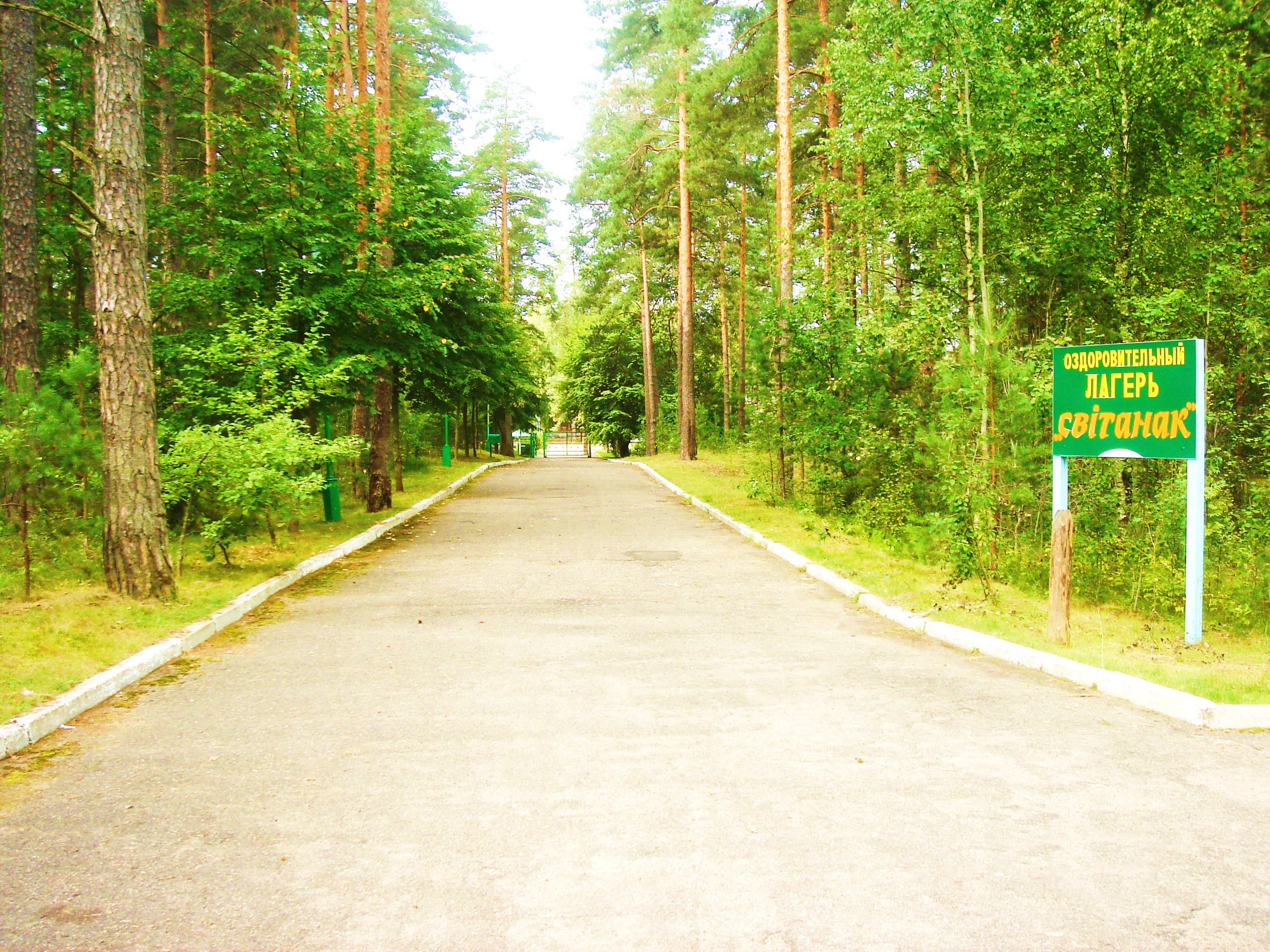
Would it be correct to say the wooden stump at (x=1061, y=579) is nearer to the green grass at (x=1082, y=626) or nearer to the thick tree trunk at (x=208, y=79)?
the green grass at (x=1082, y=626)

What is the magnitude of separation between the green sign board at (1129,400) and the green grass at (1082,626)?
1533mm

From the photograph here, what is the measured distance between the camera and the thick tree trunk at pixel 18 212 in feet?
45.2

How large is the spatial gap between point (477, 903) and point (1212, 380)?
1199cm

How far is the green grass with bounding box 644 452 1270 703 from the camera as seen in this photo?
6359 millimetres

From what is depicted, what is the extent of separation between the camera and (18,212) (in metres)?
13.9

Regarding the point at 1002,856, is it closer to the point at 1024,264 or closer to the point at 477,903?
the point at 477,903

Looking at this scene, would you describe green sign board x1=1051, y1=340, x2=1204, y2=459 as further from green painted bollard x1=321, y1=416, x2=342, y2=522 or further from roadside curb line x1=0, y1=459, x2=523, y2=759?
green painted bollard x1=321, y1=416, x2=342, y2=522

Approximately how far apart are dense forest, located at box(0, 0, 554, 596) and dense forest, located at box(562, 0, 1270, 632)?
7.15 meters

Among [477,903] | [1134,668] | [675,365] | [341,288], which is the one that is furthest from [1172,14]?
[675,365]

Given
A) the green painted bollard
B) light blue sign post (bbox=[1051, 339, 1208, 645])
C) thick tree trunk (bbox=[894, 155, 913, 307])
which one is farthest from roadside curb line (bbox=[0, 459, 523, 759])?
thick tree trunk (bbox=[894, 155, 913, 307])

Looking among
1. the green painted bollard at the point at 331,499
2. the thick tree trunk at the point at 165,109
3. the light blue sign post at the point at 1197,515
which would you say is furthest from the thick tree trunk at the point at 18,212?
the light blue sign post at the point at 1197,515

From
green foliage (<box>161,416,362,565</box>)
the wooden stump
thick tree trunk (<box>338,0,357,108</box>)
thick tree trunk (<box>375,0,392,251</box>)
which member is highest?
thick tree trunk (<box>338,0,357,108</box>)

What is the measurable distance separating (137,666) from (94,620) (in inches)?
63.0

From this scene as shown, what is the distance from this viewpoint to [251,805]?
4.29 m
